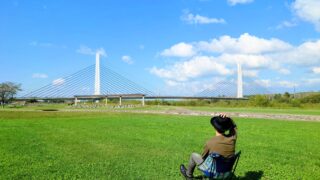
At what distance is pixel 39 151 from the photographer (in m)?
12.1

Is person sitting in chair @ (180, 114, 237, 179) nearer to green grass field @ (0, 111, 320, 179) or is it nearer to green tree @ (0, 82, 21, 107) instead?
green grass field @ (0, 111, 320, 179)

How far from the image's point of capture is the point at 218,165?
6.84 metres

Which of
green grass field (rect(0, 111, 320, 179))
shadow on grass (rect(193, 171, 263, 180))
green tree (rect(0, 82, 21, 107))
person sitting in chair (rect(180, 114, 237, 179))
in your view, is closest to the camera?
person sitting in chair (rect(180, 114, 237, 179))

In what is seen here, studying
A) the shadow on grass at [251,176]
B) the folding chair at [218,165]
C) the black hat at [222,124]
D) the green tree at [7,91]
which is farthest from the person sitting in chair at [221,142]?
the green tree at [7,91]

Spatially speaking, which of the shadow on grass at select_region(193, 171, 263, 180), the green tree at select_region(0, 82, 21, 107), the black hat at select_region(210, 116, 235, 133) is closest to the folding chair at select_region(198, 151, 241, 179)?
the black hat at select_region(210, 116, 235, 133)

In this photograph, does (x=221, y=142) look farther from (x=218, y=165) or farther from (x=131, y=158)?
(x=131, y=158)

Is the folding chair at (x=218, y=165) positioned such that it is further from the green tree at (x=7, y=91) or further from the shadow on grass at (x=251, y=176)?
the green tree at (x=7, y=91)

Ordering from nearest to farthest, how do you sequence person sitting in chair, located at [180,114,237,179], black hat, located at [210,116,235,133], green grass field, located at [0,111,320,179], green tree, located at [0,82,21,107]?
1. person sitting in chair, located at [180,114,237,179]
2. black hat, located at [210,116,235,133]
3. green grass field, located at [0,111,320,179]
4. green tree, located at [0,82,21,107]

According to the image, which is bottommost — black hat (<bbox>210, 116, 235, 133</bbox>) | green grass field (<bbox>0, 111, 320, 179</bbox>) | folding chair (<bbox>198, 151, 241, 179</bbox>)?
green grass field (<bbox>0, 111, 320, 179</bbox>)

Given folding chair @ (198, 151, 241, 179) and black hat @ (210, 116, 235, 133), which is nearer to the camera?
folding chair @ (198, 151, 241, 179)

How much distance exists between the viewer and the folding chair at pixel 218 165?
6773mm

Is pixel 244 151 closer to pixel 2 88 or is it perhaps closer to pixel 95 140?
pixel 95 140

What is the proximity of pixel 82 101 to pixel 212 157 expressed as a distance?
10110 cm

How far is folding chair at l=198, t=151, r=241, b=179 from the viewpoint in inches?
267
